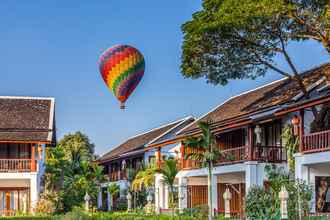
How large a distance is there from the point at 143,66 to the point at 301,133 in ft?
45.5

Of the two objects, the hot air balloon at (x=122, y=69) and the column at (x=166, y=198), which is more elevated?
the hot air balloon at (x=122, y=69)

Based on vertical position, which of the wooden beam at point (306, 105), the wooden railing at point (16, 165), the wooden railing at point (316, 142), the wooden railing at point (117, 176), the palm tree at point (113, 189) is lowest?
the palm tree at point (113, 189)

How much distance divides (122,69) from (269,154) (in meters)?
10.6

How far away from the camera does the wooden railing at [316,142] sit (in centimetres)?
2325

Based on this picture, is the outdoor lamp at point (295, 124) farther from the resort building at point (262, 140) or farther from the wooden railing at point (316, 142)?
the wooden railing at point (316, 142)

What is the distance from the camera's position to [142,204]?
144 feet

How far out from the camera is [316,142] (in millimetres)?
23922

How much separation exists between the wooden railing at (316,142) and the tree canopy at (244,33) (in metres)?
2.82

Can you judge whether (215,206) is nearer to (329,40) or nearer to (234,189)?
(234,189)

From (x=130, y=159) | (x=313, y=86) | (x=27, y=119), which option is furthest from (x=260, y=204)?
(x=130, y=159)

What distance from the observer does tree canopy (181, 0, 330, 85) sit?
23.2 metres

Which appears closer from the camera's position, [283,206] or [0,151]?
[283,206]

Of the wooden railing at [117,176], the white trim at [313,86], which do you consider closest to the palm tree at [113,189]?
the wooden railing at [117,176]

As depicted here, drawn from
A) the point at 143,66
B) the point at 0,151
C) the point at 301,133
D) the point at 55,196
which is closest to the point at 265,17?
the point at 301,133
